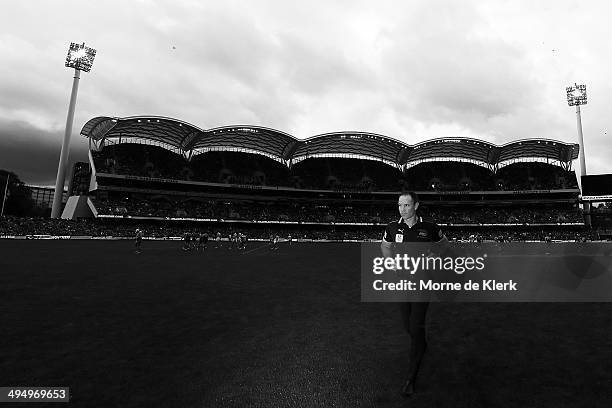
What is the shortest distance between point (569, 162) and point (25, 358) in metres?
88.1

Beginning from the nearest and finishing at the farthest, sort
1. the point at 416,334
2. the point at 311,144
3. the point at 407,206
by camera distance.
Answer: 1. the point at 416,334
2. the point at 407,206
3. the point at 311,144

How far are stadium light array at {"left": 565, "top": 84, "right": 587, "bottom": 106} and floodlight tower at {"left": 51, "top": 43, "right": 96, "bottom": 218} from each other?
303 feet

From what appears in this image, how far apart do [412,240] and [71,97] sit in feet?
225

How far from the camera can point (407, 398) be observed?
3584 millimetres

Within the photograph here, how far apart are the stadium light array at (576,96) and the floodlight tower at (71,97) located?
92263mm

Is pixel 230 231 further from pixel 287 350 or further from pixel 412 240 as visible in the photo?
pixel 412 240

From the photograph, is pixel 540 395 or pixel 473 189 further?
pixel 473 189

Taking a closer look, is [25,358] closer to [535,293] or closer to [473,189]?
[535,293]

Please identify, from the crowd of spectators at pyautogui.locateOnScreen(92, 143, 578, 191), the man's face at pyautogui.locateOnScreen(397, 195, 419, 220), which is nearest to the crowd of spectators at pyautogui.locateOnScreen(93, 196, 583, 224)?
the crowd of spectators at pyautogui.locateOnScreen(92, 143, 578, 191)

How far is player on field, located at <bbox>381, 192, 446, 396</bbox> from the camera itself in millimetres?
3830

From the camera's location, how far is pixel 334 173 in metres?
74.1

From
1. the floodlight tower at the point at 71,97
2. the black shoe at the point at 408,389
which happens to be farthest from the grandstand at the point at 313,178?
the black shoe at the point at 408,389

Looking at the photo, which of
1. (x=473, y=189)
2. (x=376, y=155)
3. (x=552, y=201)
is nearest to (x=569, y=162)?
(x=552, y=201)

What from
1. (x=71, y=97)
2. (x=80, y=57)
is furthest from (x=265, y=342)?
(x=80, y=57)
